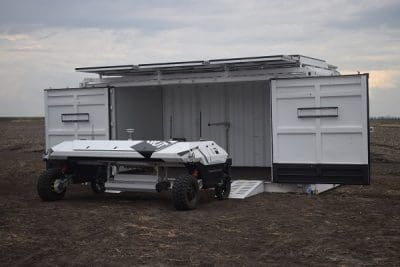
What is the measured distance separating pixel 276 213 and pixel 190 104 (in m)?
6.11

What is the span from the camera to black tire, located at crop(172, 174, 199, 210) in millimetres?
9789

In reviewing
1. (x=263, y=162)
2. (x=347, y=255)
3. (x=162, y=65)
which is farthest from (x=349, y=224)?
(x=263, y=162)

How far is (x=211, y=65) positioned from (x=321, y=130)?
2410 mm

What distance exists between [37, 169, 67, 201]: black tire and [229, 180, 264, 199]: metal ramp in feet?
10.6

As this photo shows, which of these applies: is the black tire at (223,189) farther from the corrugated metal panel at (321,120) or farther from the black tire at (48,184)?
the black tire at (48,184)

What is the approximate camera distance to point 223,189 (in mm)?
11266

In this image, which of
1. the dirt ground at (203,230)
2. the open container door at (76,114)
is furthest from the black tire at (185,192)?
the open container door at (76,114)

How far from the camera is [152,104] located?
598 inches

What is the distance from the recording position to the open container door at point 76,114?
43.0 ft

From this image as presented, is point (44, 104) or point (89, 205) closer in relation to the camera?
point (89, 205)

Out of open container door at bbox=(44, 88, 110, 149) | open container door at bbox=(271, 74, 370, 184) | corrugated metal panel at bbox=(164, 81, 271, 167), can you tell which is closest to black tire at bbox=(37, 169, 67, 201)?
open container door at bbox=(44, 88, 110, 149)

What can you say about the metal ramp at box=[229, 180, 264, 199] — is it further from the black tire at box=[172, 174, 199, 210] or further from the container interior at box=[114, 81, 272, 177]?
the container interior at box=[114, 81, 272, 177]

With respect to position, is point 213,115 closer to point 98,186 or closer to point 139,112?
point 139,112

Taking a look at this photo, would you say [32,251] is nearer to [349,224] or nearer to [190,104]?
[349,224]
